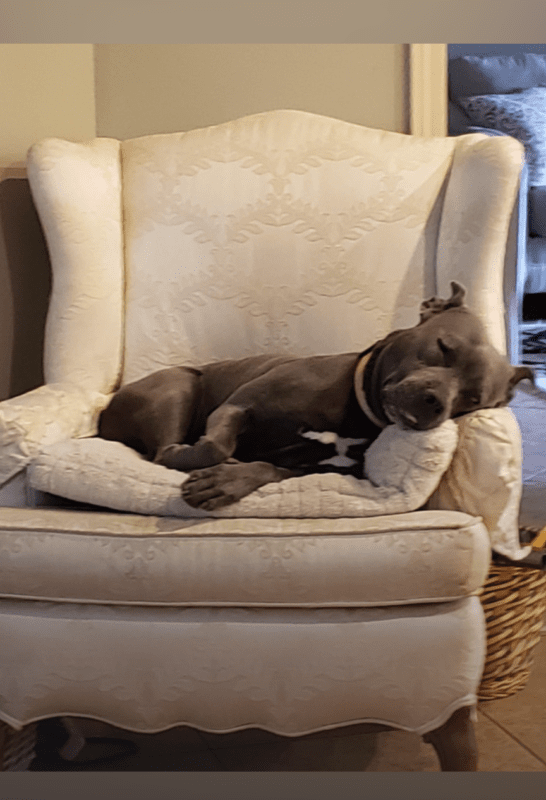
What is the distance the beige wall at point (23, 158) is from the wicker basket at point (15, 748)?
85 cm

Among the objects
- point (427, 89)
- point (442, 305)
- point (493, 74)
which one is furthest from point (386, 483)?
point (493, 74)

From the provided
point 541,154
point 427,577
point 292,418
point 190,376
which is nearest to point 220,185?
point 190,376

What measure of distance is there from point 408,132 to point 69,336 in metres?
0.98

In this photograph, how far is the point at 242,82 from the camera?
206 centimetres

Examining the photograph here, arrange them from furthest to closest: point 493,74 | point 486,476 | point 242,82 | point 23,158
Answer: point 493,74
point 242,82
point 23,158
point 486,476

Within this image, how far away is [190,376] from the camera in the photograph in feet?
5.48

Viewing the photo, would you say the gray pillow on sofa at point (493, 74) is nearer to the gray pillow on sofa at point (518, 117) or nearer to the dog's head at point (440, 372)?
the gray pillow on sofa at point (518, 117)

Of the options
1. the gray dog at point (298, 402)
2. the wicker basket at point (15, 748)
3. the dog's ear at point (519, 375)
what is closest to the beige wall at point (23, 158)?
the gray dog at point (298, 402)

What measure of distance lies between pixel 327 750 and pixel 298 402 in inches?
23.4

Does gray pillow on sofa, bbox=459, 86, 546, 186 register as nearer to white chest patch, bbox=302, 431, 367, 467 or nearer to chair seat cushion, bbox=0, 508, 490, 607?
white chest patch, bbox=302, 431, 367, 467

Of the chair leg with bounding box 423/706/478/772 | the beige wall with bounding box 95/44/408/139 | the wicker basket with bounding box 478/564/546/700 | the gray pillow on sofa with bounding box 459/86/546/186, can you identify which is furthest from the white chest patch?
the gray pillow on sofa with bounding box 459/86/546/186

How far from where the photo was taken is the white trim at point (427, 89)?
203 cm

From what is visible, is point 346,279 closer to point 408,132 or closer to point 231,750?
point 408,132

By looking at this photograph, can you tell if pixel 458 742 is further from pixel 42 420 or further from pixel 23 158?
pixel 23 158
